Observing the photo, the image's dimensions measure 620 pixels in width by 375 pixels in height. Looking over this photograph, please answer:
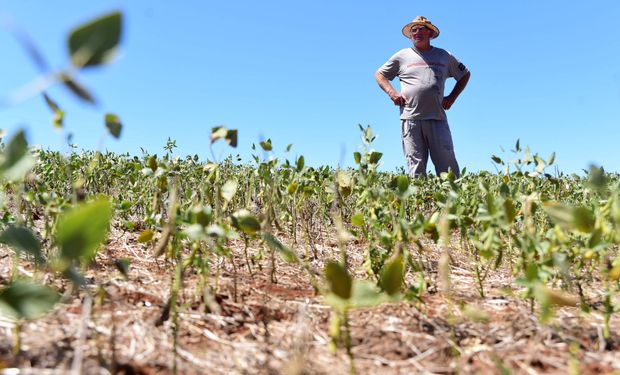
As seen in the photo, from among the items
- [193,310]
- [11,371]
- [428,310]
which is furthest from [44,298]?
[428,310]

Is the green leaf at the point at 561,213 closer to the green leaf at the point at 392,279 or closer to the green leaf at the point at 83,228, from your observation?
the green leaf at the point at 392,279

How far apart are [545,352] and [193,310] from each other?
0.91 metres

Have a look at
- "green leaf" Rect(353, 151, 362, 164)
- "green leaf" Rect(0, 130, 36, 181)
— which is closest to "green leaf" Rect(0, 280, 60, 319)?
"green leaf" Rect(0, 130, 36, 181)

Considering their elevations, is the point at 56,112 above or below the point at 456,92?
below

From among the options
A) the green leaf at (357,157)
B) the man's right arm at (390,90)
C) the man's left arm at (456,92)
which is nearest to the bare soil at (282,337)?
the green leaf at (357,157)

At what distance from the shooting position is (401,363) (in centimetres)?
112

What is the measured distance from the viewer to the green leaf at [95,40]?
56 cm

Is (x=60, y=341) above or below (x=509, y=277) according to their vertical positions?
below

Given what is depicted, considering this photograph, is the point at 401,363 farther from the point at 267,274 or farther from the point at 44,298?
the point at 267,274

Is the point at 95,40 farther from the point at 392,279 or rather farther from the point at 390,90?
the point at 390,90

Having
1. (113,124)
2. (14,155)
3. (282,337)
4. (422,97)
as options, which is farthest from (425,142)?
(14,155)

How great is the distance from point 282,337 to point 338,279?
1.52ft

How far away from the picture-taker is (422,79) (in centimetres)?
510

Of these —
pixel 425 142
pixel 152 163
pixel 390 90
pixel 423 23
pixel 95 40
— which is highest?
Result: pixel 423 23
